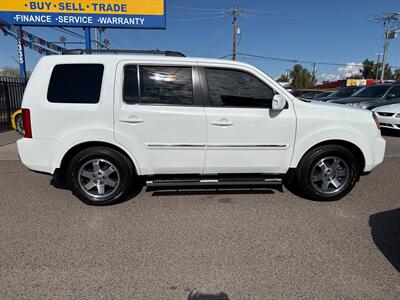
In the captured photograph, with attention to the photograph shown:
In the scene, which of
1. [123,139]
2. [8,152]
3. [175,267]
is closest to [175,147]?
[123,139]

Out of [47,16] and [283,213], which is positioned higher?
[47,16]

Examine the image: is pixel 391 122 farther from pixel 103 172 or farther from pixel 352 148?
pixel 103 172

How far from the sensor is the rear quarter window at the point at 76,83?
12.0ft

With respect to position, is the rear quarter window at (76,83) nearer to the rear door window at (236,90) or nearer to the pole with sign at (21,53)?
the rear door window at (236,90)

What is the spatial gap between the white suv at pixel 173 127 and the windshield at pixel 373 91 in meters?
8.75

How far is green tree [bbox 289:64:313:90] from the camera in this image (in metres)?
78.7

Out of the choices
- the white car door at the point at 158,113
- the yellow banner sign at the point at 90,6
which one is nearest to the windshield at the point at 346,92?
the yellow banner sign at the point at 90,6

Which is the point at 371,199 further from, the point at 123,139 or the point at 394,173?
the point at 123,139

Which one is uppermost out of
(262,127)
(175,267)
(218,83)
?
Answer: (218,83)

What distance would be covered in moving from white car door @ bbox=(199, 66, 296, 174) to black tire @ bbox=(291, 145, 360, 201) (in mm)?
322

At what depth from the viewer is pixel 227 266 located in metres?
2.64

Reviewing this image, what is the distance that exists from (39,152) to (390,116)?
968cm

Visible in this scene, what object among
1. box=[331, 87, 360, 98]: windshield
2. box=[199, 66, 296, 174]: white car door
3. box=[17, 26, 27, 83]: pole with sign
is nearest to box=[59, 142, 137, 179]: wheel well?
box=[199, 66, 296, 174]: white car door

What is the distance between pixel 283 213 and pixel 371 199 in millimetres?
1500
